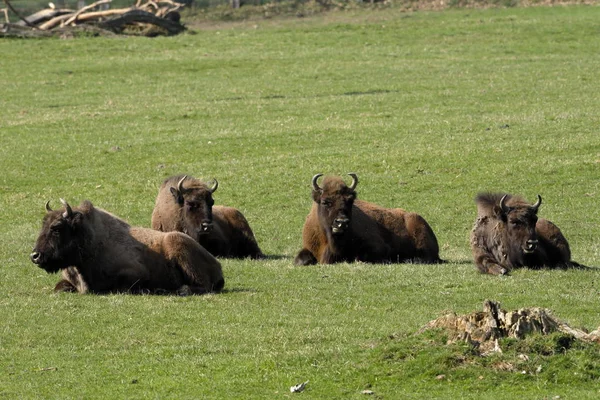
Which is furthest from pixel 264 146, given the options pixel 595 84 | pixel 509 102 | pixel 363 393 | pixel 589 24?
pixel 589 24

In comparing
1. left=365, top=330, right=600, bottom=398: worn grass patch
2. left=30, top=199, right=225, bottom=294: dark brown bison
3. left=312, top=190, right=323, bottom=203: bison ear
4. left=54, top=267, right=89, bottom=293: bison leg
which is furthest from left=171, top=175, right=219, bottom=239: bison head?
left=365, top=330, right=600, bottom=398: worn grass patch

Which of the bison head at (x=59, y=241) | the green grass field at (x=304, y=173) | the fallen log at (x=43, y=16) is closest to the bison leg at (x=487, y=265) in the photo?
the green grass field at (x=304, y=173)

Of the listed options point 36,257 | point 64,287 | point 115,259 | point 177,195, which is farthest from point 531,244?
point 36,257

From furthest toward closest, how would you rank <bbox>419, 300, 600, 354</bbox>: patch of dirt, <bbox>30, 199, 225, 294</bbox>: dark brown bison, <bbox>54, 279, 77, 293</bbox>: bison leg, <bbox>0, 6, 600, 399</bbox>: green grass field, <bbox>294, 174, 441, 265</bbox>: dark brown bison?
<bbox>294, 174, 441, 265</bbox>: dark brown bison → <bbox>54, 279, 77, 293</bbox>: bison leg → <bbox>30, 199, 225, 294</bbox>: dark brown bison → <bbox>0, 6, 600, 399</bbox>: green grass field → <bbox>419, 300, 600, 354</bbox>: patch of dirt

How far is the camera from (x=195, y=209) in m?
23.9

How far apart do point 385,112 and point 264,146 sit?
6.34 m

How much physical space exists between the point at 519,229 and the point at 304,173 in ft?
39.3

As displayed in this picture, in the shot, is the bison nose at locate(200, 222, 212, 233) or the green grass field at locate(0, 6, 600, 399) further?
the bison nose at locate(200, 222, 212, 233)

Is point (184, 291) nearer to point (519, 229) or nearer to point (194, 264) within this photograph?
point (194, 264)

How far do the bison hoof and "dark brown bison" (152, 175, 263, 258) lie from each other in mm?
4491

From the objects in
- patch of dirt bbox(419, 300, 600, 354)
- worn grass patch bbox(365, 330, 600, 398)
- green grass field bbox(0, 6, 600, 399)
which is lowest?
green grass field bbox(0, 6, 600, 399)

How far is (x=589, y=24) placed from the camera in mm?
59594

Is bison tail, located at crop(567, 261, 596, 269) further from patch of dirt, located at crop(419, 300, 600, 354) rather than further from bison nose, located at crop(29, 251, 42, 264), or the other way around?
bison nose, located at crop(29, 251, 42, 264)

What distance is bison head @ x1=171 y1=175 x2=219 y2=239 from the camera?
77.6 feet
